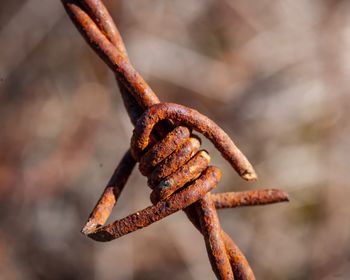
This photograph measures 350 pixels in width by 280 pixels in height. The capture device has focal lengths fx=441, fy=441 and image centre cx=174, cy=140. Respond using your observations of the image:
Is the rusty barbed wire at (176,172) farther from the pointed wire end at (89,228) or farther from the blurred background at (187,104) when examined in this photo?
the blurred background at (187,104)

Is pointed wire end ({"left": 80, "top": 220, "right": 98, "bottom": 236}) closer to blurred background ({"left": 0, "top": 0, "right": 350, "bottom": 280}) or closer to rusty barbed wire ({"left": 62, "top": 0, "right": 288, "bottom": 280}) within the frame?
rusty barbed wire ({"left": 62, "top": 0, "right": 288, "bottom": 280})

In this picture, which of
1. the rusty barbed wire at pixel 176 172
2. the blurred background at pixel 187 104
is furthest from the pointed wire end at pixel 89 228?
the blurred background at pixel 187 104

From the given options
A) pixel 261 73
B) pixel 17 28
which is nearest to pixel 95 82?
pixel 17 28

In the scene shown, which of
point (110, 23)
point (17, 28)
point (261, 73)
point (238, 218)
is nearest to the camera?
point (110, 23)

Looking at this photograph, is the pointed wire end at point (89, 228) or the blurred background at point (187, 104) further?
the blurred background at point (187, 104)

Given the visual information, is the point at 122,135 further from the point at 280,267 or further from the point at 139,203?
the point at 280,267

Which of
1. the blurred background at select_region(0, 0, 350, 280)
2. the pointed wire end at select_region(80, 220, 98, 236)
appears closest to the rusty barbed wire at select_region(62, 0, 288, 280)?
the pointed wire end at select_region(80, 220, 98, 236)

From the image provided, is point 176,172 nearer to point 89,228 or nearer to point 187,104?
point 89,228

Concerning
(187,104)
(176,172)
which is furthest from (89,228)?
(187,104)

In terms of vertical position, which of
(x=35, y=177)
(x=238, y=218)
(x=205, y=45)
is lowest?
(x=238, y=218)
